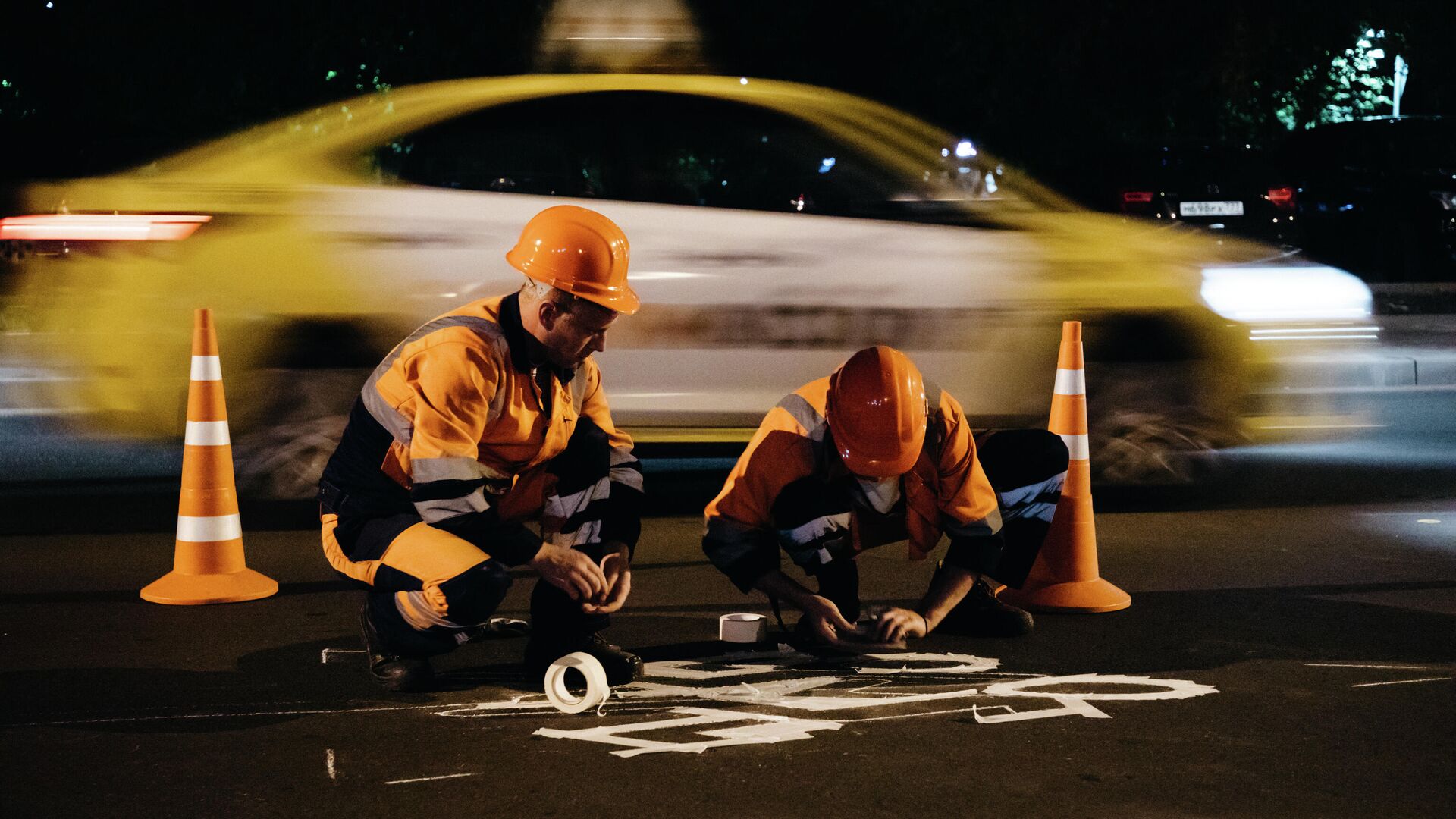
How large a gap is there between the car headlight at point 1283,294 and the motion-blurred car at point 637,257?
0.04m

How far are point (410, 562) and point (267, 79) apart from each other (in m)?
21.1

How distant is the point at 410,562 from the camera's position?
4.25 metres

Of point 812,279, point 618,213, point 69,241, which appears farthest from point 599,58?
point 69,241

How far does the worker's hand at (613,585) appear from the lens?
4266 mm

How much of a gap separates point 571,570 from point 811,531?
2.50ft

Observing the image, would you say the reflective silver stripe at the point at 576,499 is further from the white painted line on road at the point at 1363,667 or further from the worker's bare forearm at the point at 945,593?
the white painted line on road at the point at 1363,667

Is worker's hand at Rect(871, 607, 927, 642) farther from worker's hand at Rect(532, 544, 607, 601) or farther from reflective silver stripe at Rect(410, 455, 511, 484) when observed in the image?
reflective silver stripe at Rect(410, 455, 511, 484)

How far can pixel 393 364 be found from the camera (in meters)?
4.27

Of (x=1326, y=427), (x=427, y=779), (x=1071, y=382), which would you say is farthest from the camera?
(x=1326, y=427)

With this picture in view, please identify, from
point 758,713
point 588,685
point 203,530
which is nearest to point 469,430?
point 588,685

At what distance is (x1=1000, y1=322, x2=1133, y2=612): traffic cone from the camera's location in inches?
213

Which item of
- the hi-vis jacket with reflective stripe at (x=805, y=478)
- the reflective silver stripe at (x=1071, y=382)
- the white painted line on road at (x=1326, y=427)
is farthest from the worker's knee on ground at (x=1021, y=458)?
the white painted line on road at (x=1326, y=427)

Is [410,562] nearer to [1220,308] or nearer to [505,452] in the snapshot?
[505,452]

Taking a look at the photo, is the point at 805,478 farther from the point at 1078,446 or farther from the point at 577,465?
the point at 1078,446
